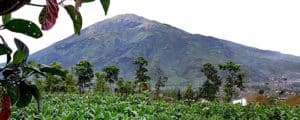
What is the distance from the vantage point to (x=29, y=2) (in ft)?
1.58

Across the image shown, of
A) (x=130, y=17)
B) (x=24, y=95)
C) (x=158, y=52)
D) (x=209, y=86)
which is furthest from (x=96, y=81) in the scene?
(x=130, y=17)

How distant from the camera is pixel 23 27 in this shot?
537 millimetres

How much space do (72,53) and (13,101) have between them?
156165mm

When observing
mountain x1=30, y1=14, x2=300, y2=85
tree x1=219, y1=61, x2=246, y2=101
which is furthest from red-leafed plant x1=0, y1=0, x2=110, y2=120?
mountain x1=30, y1=14, x2=300, y2=85

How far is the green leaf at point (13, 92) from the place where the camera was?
0.55 m

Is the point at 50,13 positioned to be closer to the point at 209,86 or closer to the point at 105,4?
the point at 105,4

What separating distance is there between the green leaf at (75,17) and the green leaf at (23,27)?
2.3 inches

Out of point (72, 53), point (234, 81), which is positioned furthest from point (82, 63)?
point (72, 53)

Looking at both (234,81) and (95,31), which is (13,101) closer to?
(234,81)

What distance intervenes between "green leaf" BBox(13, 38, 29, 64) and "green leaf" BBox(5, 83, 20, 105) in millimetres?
26

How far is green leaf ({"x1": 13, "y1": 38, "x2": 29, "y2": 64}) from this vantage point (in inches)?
21.8

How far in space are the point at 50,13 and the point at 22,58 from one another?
10 centimetres

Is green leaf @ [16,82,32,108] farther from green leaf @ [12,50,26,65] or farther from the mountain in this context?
the mountain

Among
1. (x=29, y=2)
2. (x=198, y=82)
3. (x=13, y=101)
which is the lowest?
(x=198, y=82)
